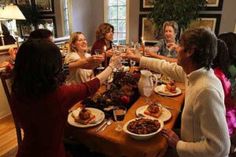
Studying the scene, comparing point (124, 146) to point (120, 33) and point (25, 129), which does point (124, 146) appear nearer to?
point (25, 129)

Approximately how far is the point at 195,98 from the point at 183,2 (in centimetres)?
290

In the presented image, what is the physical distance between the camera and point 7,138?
9.44 feet

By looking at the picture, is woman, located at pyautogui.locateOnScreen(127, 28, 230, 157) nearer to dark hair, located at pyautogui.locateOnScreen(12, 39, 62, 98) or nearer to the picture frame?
dark hair, located at pyautogui.locateOnScreen(12, 39, 62, 98)

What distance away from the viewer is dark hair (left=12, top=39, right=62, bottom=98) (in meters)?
1.10

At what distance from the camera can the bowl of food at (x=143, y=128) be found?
4.17 ft

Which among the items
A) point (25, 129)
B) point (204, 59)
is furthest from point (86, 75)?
point (204, 59)

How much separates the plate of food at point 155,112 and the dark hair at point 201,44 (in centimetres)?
45

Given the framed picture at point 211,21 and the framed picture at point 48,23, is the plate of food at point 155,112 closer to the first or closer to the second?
the framed picture at point 211,21

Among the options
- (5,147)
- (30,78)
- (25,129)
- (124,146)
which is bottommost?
(5,147)

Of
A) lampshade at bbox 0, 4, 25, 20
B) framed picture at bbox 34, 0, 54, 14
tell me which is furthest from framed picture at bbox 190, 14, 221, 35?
lampshade at bbox 0, 4, 25, 20

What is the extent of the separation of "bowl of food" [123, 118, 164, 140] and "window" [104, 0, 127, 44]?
3711mm

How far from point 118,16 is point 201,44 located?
4.06m

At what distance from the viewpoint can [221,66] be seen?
5.43 feet

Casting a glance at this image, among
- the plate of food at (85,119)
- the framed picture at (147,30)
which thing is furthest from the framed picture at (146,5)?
the plate of food at (85,119)
